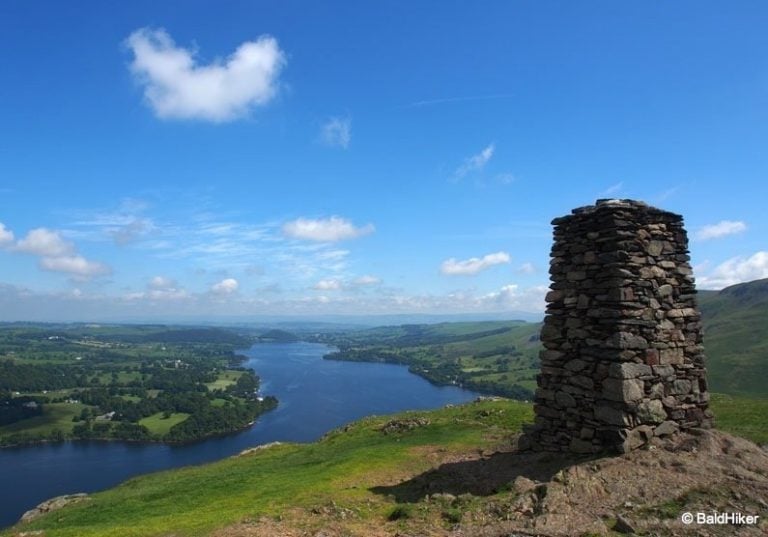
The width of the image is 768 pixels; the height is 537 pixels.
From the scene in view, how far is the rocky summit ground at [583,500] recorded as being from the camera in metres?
9.74

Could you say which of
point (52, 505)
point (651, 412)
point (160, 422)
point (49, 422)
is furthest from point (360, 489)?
point (49, 422)

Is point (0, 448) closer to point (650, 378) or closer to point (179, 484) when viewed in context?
point (179, 484)

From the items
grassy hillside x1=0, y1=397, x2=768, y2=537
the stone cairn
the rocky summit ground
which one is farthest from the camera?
the stone cairn

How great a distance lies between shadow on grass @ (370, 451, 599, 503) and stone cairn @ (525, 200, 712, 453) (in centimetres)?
72

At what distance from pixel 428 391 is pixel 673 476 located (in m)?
172

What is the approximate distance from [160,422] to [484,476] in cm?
15492

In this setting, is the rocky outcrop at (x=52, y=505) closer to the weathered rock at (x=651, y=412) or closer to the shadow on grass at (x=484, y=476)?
the shadow on grass at (x=484, y=476)

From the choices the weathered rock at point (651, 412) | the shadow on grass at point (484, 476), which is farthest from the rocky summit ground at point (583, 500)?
the weathered rock at point (651, 412)

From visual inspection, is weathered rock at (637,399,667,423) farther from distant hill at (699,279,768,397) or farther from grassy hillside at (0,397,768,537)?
distant hill at (699,279,768,397)

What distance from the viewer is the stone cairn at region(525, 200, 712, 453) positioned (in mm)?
13508

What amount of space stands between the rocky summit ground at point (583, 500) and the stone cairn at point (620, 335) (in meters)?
0.78

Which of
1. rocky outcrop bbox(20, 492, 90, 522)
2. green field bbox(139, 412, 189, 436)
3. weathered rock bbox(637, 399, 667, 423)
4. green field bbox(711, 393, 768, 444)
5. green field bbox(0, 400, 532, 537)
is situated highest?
weathered rock bbox(637, 399, 667, 423)

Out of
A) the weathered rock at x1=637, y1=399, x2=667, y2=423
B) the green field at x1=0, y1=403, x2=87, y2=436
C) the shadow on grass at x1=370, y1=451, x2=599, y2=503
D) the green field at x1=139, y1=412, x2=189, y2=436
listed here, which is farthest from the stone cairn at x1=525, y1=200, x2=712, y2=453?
the green field at x1=0, y1=403, x2=87, y2=436

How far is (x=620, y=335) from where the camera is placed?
44.2ft
